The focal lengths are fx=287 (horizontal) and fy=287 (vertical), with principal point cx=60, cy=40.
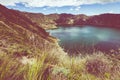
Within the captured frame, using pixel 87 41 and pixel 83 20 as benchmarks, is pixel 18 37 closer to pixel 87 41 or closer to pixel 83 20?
pixel 87 41

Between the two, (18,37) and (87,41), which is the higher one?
(18,37)

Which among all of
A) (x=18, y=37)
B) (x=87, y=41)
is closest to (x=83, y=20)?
(x=87, y=41)

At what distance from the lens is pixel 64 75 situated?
6.18ft

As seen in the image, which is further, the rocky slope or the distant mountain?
the rocky slope

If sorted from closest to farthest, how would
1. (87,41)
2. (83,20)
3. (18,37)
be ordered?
(18,37), (87,41), (83,20)

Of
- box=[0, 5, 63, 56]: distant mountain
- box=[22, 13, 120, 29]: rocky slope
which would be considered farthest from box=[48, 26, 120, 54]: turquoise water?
A: box=[22, 13, 120, 29]: rocky slope

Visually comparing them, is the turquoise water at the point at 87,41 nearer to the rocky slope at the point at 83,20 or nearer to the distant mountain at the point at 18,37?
the distant mountain at the point at 18,37

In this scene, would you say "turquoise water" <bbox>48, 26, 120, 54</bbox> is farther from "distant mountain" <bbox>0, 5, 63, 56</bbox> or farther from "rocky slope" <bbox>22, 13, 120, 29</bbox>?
"rocky slope" <bbox>22, 13, 120, 29</bbox>

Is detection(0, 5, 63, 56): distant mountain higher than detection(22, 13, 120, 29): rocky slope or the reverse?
higher

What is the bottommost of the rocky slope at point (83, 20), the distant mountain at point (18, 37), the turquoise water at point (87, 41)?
the rocky slope at point (83, 20)

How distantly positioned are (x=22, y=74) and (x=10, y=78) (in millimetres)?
124

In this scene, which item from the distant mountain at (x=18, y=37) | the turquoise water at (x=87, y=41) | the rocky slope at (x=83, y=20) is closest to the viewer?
the distant mountain at (x=18, y=37)

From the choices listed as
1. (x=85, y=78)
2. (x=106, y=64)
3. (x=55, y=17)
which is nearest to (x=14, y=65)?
(x=85, y=78)

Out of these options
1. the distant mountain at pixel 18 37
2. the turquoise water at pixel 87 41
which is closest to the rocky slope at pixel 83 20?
the turquoise water at pixel 87 41
